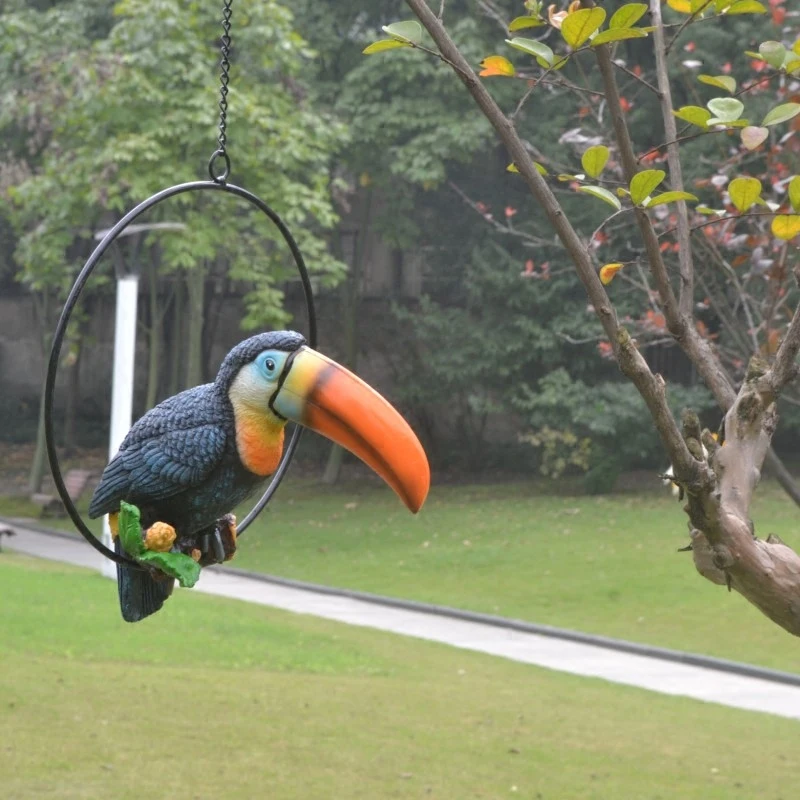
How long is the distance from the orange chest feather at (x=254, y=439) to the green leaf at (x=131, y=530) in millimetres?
239

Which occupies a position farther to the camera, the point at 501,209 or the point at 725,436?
the point at 501,209

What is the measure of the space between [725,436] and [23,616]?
8162mm

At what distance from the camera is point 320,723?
752 cm

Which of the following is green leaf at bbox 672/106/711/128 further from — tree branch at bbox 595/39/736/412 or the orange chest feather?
the orange chest feather

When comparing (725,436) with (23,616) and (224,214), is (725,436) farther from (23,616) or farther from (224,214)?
(224,214)

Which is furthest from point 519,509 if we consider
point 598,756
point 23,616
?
point 598,756

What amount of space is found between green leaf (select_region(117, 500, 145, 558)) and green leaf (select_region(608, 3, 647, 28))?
129 centimetres

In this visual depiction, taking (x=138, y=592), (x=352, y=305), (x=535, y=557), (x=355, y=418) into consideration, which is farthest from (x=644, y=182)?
(x=352, y=305)

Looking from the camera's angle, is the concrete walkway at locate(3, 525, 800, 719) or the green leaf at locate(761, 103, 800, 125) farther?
the concrete walkway at locate(3, 525, 800, 719)

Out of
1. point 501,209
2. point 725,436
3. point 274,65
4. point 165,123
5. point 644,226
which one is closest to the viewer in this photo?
point 644,226

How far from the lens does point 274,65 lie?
51.2 feet

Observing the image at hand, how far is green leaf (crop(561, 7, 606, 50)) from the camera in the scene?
234 centimetres

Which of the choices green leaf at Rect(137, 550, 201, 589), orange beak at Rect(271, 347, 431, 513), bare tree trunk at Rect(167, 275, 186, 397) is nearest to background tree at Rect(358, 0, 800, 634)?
orange beak at Rect(271, 347, 431, 513)

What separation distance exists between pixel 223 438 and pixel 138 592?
16.7 inches
